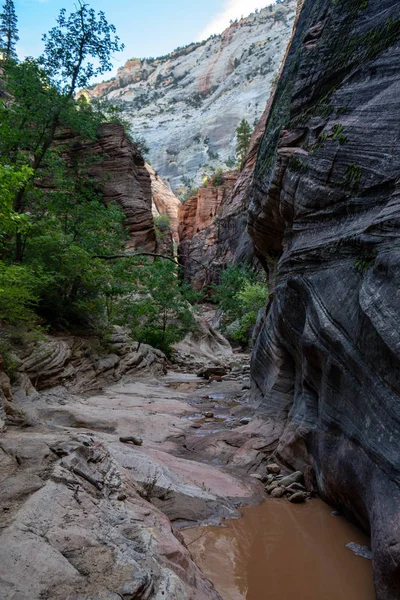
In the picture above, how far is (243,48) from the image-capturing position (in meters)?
101

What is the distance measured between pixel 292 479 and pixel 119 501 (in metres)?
3.20

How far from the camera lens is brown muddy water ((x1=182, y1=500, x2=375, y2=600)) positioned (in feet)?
11.7

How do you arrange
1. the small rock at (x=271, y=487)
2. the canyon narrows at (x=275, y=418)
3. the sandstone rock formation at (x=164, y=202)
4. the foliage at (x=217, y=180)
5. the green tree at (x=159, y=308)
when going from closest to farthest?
the canyon narrows at (x=275, y=418)
the small rock at (x=271, y=487)
the green tree at (x=159, y=308)
the foliage at (x=217, y=180)
the sandstone rock formation at (x=164, y=202)

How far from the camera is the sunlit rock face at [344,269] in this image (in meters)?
4.00

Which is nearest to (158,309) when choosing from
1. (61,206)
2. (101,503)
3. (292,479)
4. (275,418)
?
(61,206)

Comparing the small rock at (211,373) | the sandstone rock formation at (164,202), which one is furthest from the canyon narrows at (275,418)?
the sandstone rock formation at (164,202)

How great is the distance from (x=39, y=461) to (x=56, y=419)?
4193 mm

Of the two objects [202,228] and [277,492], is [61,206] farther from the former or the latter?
[202,228]

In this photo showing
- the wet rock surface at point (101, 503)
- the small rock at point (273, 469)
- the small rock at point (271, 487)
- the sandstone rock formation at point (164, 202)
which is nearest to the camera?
the wet rock surface at point (101, 503)

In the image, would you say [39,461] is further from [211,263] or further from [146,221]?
[211,263]

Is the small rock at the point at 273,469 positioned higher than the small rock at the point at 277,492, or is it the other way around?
the small rock at the point at 273,469

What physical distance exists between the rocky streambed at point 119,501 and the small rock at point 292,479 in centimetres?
4

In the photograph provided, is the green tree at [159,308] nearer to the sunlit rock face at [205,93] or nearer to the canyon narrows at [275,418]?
the canyon narrows at [275,418]

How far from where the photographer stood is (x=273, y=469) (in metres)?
6.44
